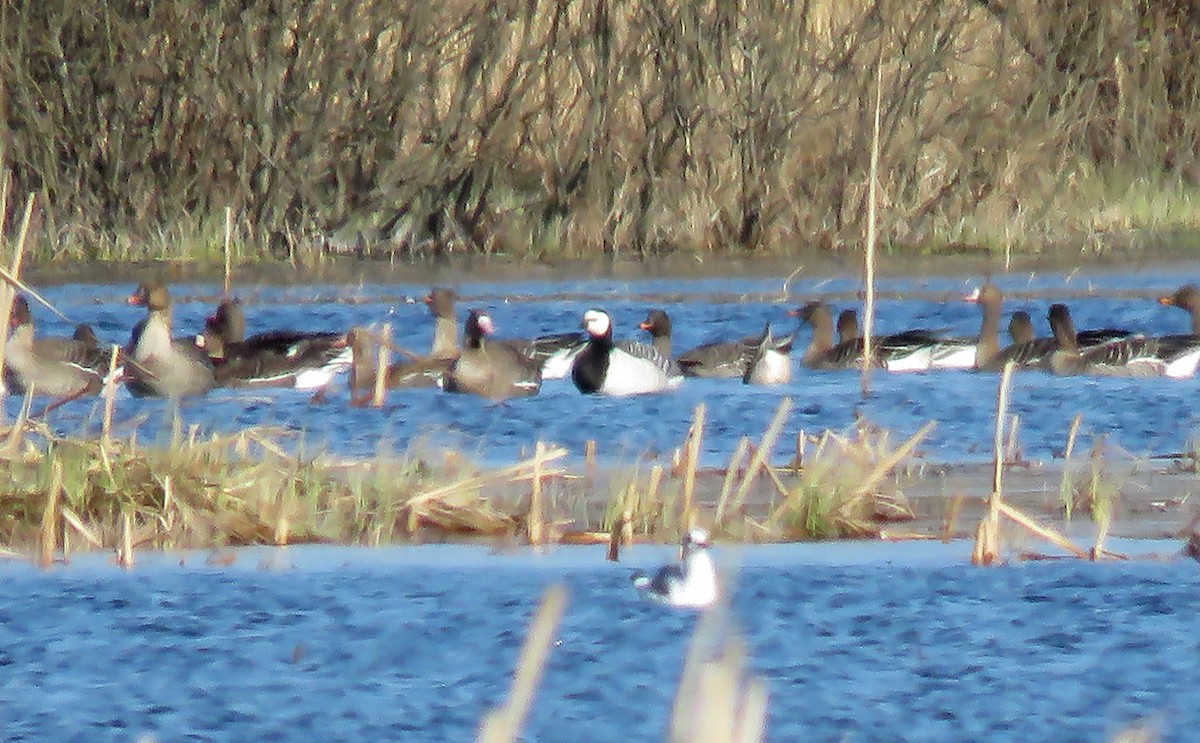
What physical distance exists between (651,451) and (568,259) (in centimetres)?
1153

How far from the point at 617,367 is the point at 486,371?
28.2 inches

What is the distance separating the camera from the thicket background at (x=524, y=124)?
842 inches

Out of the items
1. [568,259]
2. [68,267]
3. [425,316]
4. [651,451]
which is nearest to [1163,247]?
[568,259]

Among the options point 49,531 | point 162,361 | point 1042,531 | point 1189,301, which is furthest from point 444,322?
point 1042,531

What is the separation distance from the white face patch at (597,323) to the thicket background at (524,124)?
682cm

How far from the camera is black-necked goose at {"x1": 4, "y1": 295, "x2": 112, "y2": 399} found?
13.9 metres

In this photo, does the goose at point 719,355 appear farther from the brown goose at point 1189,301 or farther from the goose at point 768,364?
the brown goose at point 1189,301

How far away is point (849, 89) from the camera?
2203 cm

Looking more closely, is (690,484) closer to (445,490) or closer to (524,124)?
(445,490)

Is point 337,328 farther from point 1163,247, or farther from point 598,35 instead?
point 1163,247

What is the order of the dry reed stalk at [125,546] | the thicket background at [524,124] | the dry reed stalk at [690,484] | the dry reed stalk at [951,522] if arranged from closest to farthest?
1. the dry reed stalk at [125,546]
2. the dry reed stalk at [690,484]
3. the dry reed stalk at [951,522]
4. the thicket background at [524,124]

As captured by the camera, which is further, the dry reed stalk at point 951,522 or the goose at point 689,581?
the dry reed stalk at point 951,522

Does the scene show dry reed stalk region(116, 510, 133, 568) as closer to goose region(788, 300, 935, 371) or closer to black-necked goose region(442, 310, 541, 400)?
black-necked goose region(442, 310, 541, 400)

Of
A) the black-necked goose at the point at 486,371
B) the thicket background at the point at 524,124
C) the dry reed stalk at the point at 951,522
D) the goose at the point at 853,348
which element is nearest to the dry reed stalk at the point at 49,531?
the dry reed stalk at the point at 951,522
